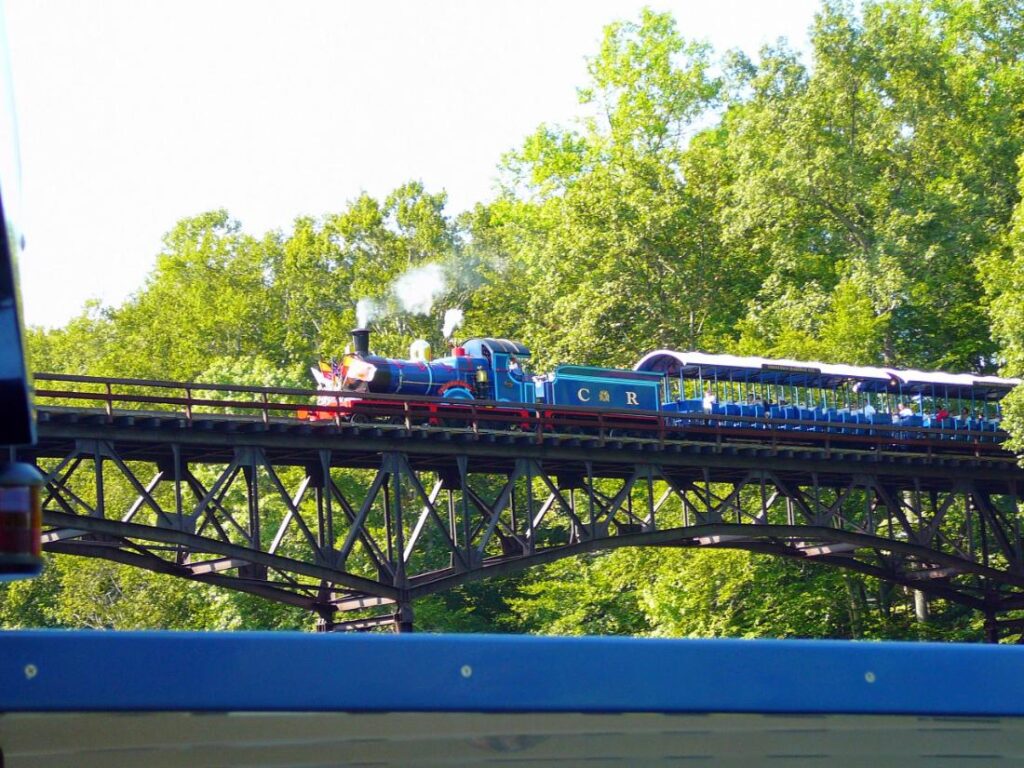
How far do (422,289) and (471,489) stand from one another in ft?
117

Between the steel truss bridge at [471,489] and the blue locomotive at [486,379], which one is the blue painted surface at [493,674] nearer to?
the steel truss bridge at [471,489]

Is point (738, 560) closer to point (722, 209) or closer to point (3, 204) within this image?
point (722, 209)

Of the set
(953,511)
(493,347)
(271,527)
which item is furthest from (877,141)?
(271,527)

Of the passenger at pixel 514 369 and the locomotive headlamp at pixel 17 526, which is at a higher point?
the locomotive headlamp at pixel 17 526

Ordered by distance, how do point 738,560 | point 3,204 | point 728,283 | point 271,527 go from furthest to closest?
point 728,283 < point 271,527 < point 738,560 < point 3,204

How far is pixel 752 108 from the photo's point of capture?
59562mm

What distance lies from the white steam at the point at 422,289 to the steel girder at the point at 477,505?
25.0 m

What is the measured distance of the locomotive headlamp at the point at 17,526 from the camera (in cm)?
384

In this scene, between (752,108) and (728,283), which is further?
(728,283)

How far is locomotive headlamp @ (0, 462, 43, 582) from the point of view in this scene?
3838mm

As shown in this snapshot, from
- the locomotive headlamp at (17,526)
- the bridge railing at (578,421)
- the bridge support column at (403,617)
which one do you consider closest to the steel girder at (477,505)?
the bridge support column at (403,617)

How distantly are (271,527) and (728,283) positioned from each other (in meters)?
20.5

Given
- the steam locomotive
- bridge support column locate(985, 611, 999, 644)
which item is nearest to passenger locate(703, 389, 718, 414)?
the steam locomotive

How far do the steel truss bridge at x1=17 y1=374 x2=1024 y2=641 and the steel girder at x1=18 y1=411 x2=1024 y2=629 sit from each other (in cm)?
6
